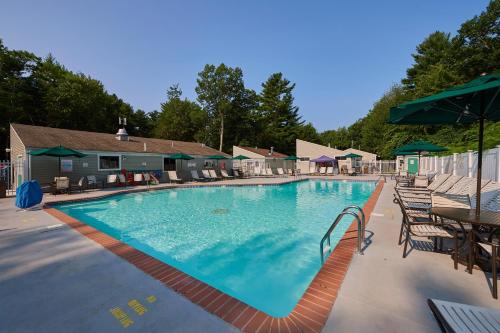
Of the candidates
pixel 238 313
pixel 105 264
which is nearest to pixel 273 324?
pixel 238 313

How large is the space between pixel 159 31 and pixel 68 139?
872 centimetres

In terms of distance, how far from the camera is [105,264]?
139 inches

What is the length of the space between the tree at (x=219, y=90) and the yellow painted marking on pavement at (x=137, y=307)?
114 feet

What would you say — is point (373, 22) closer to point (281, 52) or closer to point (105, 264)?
point (281, 52)

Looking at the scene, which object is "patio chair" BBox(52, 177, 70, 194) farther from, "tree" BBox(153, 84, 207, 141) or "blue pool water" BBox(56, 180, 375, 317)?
"tree" BBox(153, 84, 207, 141)

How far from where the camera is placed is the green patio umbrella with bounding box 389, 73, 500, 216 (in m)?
2.82

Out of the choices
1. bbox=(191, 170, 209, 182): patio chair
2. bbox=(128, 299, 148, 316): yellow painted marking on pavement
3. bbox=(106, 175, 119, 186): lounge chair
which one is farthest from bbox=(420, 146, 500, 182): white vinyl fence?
bbox=(106, 175, 119, 186): lounge chair

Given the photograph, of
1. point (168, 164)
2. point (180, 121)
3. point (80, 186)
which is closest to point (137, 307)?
point (80, 186)

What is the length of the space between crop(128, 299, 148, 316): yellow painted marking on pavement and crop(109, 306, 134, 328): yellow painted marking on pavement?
90mm

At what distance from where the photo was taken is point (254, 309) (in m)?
2.39

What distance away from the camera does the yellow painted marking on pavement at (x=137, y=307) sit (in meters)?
2.37

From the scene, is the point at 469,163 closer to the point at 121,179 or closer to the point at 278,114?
the point at 121,179

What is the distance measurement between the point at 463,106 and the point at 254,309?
3.98 m

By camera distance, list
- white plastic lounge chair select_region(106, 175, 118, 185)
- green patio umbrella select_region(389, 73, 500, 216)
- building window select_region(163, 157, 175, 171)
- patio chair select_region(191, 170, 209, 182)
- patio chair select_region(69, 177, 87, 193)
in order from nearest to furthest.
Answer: green patio umbrella select_region(389, 73, 500, 216)
patio chair select_region(69, 177, 87, 193)
white plastic lounge chair select_region(106, 175, 118, 185)
patio chair select_region(191, 170, 209, 182)
building window select_region(163, 157, 175, 171)
